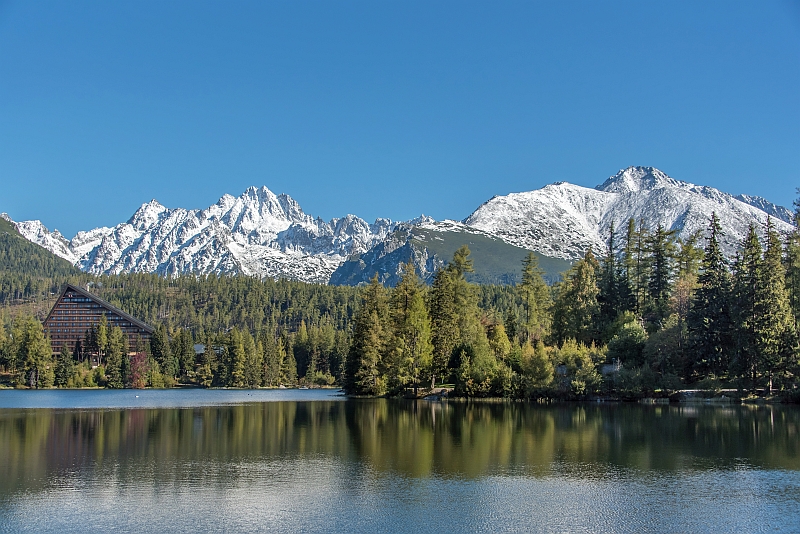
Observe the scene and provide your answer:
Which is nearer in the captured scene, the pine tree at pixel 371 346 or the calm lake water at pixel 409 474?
the calm lake water at pixel 409 474

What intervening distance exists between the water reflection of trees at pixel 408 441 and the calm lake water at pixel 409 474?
18cm

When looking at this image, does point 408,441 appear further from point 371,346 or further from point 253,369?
point 253,369

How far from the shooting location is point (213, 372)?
178000mm

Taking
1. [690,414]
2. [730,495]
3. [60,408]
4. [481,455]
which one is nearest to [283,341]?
[60,408]

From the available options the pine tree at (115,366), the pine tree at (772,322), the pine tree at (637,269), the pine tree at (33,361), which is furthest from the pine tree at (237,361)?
the pine tree at (772,322)

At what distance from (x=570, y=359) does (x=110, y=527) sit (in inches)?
2790

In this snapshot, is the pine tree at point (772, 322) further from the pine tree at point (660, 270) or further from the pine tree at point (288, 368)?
the pine tree at point (288, 368)

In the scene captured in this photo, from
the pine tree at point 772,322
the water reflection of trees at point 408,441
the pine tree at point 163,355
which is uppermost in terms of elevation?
the pine tree at point 772,322

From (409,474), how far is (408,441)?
13.8 metres

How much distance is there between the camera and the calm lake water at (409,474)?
99.7ft

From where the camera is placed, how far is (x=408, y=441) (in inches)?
2117

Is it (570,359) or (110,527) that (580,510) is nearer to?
(110,527)

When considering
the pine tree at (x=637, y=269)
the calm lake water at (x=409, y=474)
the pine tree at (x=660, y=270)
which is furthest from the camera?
the pine tree at (x=637, y=269)

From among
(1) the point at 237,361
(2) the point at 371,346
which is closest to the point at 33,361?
(1) the point at 237,361
